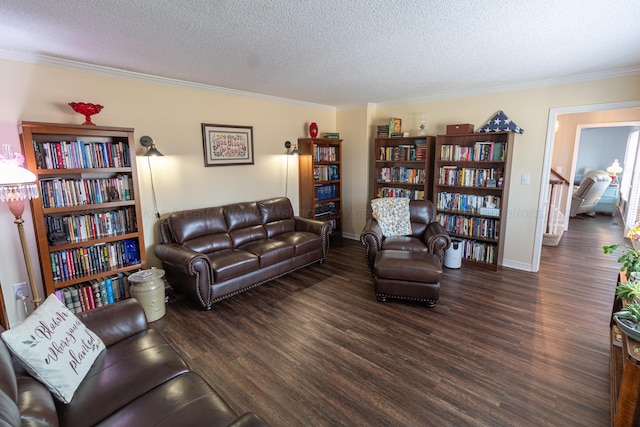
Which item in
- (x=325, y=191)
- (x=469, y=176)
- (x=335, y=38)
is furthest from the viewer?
(x=325, y=191)

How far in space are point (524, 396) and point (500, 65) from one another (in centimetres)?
288

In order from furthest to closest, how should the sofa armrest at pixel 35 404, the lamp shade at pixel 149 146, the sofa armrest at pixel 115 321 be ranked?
1. the lamp shade at pixel 149 146
2. the sofa armrest at pixel 115 321
3. the sofa armrest at pixel 35 404

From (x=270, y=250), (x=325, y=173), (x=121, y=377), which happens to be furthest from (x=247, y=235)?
(x=121, y=377)

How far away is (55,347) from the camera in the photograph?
145 centimetres

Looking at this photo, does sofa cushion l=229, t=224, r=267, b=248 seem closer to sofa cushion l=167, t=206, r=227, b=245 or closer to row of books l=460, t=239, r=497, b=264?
sofa cushion l=167, t=206, r=227, b=245

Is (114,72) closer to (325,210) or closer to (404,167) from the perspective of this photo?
(325,210)

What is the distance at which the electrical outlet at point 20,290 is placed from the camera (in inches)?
106

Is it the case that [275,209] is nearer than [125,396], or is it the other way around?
[125,396]

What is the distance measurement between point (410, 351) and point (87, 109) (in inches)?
135

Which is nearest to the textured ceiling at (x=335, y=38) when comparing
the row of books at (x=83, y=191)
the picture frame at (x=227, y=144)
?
the picture frame at (x=227, y=144)

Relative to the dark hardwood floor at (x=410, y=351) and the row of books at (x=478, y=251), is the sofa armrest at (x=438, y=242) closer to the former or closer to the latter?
the dark hardwood floor at (x=410, y=351)

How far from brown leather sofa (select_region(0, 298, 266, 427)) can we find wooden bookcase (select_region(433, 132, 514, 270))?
3911mm

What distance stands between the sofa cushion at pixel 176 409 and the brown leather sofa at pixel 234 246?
163cm

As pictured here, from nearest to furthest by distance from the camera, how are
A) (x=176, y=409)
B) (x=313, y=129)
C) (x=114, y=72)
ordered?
1. (x=176, y=409)
2. (x=114, y=72)
3. (x=313, y=129)
